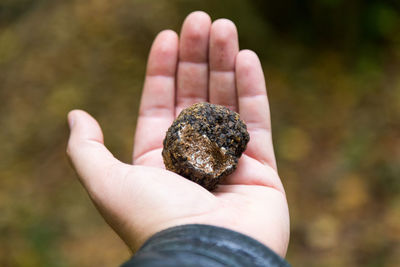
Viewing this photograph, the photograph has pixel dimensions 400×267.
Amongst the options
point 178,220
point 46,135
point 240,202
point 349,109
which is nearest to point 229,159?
point 240,202

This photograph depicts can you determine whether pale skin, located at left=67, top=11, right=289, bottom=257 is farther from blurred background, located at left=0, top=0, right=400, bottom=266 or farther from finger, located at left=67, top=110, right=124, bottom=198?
blurred background, located at left=0, top=0, right=400, bottom=266

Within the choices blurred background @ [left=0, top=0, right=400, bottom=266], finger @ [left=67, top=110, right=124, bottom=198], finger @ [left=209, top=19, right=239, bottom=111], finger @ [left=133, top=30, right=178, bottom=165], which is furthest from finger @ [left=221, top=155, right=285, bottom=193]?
blurred background @ [left=0, top=0, right=400, bottom=266]

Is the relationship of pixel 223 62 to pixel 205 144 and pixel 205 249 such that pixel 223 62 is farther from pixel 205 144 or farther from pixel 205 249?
pixel 205 249

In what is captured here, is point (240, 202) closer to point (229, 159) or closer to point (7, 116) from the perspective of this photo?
point (229, 159)

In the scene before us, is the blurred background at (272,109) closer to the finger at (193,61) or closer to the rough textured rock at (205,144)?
the finger at (193,61)

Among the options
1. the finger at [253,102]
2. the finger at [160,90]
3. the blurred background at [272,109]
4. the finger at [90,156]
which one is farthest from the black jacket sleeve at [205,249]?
the blurred background at [272,109]
